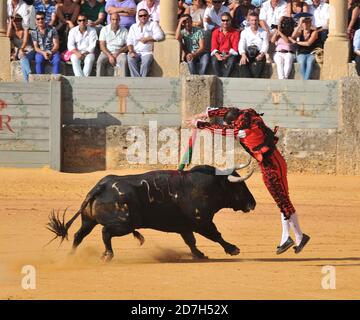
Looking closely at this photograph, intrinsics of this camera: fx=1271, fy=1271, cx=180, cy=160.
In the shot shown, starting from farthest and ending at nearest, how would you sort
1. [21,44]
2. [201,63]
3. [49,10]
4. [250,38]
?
1. [21,44]
2. [49,10]
3. [201,63]
4. [250,38]

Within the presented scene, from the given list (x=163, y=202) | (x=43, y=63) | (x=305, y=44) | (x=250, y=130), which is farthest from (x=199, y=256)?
(x=43, y=63)

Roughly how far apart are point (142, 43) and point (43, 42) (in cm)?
156

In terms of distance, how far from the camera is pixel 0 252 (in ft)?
42.9

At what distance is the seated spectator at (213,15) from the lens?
66.0 feet

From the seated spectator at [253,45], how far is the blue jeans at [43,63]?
9.61 feet

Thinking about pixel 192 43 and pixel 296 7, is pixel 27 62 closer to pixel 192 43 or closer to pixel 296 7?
pixel 192 43

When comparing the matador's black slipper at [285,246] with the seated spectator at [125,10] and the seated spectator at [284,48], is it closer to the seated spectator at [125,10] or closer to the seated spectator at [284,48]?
the seated spectator at [284,48]

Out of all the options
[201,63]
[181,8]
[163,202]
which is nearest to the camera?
[163,202]

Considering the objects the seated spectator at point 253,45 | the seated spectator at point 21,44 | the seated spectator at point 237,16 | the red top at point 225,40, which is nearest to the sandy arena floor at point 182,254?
the seated spectator at point 21,44

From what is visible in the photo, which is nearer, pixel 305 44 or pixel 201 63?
pixel 305 44

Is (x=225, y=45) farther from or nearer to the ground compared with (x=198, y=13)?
nearer to the ground

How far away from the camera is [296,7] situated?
2014cm

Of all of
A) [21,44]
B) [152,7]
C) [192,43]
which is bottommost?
[21,44]
